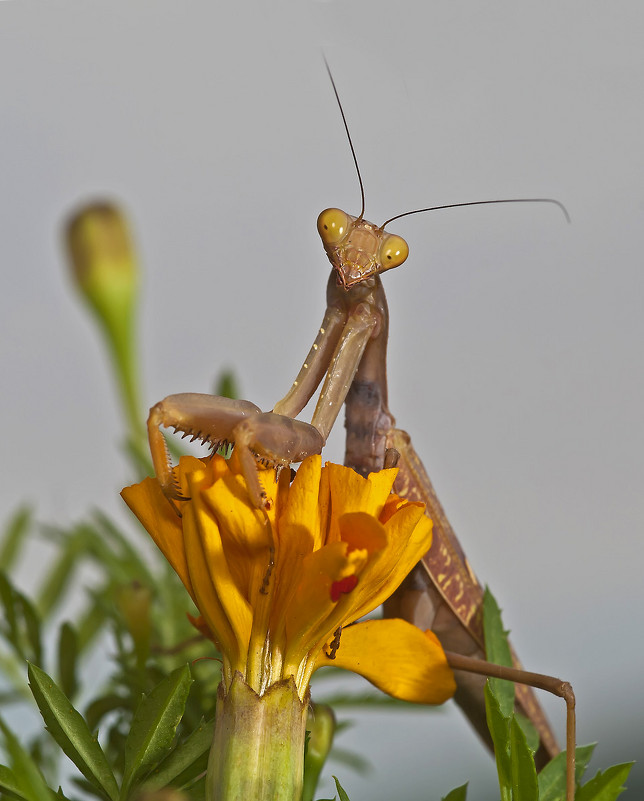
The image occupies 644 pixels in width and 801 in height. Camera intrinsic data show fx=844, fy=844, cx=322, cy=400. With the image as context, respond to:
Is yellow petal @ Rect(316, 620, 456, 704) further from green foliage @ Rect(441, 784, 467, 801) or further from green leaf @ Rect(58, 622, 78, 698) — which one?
green leaf @ Rect(58, 622, 78, 698)

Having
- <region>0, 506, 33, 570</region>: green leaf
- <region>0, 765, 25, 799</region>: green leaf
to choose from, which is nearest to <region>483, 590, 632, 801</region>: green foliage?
<region>0, 765, 25, 799</region>: green leaf

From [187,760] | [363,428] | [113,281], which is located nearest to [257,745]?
[187,760]

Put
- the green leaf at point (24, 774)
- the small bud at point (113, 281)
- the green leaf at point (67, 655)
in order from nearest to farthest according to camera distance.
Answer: the green leaf at point (24, 774) < the green leaf at point (67, 655) < the small bud at point (113, 281)

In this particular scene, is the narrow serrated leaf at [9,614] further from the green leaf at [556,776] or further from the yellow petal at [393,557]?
the green leaf at [556,776]

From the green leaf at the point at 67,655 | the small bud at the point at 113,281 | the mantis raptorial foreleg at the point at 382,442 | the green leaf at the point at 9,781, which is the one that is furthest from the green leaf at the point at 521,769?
the small bud at the point at 113,281

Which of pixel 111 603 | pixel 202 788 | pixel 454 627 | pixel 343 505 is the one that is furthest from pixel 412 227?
pixel 202 788

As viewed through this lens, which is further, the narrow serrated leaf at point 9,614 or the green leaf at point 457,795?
the narrow serrated leaf at point 9,614

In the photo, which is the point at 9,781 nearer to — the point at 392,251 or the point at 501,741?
the point at 501,741
